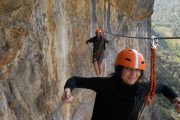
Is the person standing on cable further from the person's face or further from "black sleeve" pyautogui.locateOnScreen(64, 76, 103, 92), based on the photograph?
the person's face

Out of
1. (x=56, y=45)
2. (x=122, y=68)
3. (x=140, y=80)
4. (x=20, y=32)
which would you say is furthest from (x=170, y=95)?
(x=56, y=45)

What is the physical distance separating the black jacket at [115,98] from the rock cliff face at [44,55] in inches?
18.1

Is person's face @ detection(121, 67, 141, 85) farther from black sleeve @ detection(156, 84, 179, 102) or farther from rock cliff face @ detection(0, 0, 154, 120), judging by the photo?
rock cliff face @ detection(0, 0, 154, 120)

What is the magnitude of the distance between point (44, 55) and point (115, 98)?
4.44m

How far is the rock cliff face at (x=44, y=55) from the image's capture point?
5.78m

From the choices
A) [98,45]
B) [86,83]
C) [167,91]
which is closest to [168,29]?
[98,45]

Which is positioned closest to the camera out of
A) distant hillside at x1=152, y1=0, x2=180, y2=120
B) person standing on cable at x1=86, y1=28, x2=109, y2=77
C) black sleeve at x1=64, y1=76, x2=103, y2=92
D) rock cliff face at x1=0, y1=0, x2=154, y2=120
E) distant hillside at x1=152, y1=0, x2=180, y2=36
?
black sleeve at x1=64, y1=76, x2=103, y2=92

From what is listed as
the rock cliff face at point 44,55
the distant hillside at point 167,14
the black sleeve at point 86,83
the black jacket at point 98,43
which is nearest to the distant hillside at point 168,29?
the distant hillside at point 167,14

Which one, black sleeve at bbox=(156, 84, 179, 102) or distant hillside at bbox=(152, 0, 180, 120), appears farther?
distant hillside at bbox=(152, 0, 180, 120)

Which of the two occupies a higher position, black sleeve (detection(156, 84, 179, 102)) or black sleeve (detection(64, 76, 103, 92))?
black sleeve (detection(64, 76, 103, 92))

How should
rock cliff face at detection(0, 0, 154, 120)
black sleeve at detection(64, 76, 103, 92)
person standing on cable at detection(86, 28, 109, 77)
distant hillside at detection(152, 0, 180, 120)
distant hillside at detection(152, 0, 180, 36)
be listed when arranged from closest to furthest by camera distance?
black sleeve at detection(64, 76, 103, 92), rock cliff face at detection(0, 0, 154, 120), person standing on cable at detection(86, 28, 109, 77), distant hillside at detection(152, 0, 180, 120), distant hillside at detection(152, 0, 180, 36)

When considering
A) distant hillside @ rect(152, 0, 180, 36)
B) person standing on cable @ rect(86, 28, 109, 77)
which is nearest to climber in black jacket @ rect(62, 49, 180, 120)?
person standing on cable @ rect(86, 28, 109, 77)

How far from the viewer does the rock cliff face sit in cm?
578

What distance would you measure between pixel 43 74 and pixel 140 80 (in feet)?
13.9
